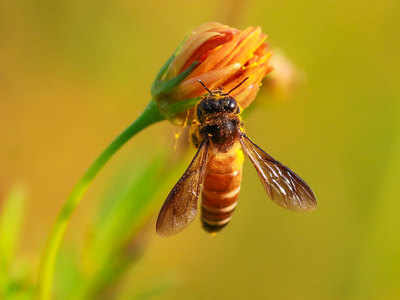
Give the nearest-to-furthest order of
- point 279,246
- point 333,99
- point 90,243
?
point 90,243
point 279,246
point 333,99

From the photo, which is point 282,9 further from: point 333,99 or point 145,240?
point 145,240

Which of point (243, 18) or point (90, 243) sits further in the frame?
point (243, 18)

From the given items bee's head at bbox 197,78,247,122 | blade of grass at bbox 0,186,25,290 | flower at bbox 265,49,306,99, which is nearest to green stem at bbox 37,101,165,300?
blade of grass at bbox 0,186,25,290

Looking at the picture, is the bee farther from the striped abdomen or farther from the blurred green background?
the blurred green background

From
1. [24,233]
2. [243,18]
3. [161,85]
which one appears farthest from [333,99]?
[161,85]

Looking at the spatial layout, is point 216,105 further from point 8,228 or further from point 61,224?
point 8,228

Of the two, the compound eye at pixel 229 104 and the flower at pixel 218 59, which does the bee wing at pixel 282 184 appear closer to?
the compound eye at pixel 229 104
